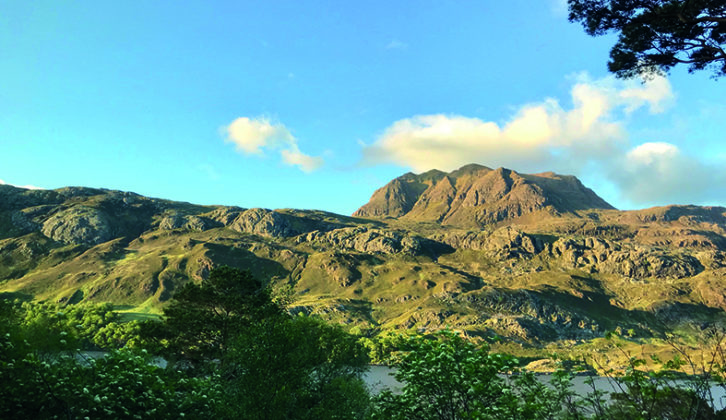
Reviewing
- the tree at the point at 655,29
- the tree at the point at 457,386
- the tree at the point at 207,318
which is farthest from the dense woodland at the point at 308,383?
the tree at the point at 207,318

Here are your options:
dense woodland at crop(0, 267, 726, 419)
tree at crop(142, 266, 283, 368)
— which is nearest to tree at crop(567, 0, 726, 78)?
dense woodland at crop(0, 267, 726, 419)

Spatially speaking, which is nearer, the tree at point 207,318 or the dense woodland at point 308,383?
the dense woodland at point 308,383

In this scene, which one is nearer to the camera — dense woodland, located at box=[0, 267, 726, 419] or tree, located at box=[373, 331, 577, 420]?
dense woodland, located at box=[0, 267, 726, 419]

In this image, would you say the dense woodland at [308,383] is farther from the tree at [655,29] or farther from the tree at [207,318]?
the tree at [207,318]

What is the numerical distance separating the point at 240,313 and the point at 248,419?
4491 centimetres

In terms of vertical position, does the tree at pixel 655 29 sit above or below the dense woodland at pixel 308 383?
above

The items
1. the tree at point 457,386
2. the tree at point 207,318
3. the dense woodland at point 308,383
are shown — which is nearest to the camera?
the dense woodland at point 308,383

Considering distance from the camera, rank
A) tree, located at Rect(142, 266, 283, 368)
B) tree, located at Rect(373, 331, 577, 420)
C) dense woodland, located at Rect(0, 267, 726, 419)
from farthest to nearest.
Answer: tree, located at Rect(142, 266, 283, 368) < tree, located at Rect(373, 331, 577, 420) < dense woodland, located at Rect(0, 267, 726, 419)

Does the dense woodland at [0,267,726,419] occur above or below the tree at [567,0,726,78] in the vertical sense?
below

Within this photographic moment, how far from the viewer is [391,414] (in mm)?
18797

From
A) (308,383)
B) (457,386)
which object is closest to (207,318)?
(308,383)

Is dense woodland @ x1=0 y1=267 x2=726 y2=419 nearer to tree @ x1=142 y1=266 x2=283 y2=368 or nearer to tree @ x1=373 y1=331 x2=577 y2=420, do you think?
tree @ x1=373 y1=331 x2=577 y2=420

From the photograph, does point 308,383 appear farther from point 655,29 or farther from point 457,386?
point 655,29

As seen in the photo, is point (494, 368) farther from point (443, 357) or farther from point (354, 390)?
point (354, 390)
